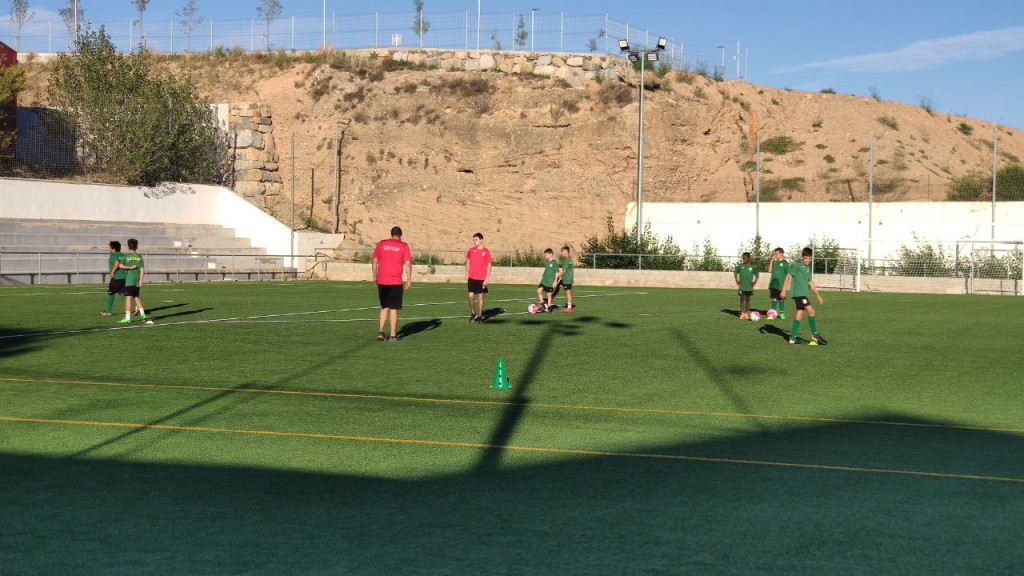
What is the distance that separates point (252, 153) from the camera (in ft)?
192

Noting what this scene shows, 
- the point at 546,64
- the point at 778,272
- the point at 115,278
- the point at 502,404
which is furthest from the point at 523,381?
the point at 546,64

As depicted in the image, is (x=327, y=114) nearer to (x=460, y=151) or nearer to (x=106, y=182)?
(x=460, y=151)

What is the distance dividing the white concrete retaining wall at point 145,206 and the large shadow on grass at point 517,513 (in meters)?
41.9

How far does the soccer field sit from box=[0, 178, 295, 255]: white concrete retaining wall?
101 ft

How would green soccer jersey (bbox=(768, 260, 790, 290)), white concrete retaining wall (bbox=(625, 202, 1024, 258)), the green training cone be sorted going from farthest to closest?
white concrete retaining wall (bbox=(625, 202, 1024, 258)) < green soccer jersey (bbox=(768, 260, 790, 290)) < the green training cone

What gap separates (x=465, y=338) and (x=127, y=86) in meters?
41.3

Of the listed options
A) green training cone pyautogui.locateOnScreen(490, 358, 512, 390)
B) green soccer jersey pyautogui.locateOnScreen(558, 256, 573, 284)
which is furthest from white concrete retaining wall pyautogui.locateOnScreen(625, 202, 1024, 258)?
green training cone pyautogui.locateOnScreen(490, 358, 512, 390)

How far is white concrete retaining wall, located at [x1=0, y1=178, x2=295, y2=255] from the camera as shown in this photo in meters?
44.9

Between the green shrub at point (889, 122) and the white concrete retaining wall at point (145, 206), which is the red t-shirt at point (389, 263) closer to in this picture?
the white concrete retaining wall at point (145, 206)

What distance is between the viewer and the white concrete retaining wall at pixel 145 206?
44906mm

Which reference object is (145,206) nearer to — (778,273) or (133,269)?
(133,269)

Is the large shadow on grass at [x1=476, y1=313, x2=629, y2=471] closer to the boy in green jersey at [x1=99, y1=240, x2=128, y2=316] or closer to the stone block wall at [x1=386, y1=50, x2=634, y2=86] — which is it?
the boy in green jersey at [x1=99, y1=240, x2=128, y2=316]

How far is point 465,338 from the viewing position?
18172 millimetres

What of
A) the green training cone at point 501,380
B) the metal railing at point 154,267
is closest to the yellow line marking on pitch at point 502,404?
the green training cone at point 501,380
